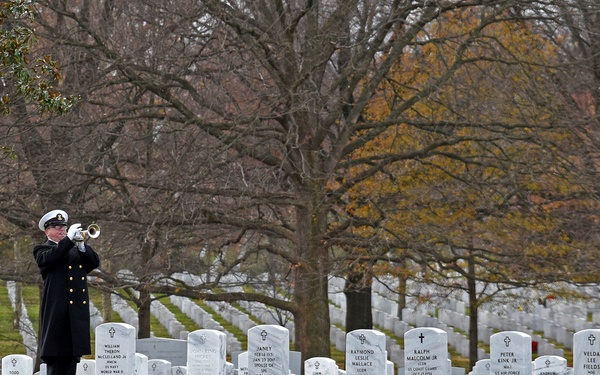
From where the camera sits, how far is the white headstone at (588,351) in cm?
1350

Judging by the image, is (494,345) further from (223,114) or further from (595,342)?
(223,114)

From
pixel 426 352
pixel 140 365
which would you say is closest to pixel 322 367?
pixel 426 352

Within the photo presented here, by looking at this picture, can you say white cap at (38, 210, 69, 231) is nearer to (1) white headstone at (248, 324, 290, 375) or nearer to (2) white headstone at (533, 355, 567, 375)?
(1) white headstone at (248, 324, 290, 375)

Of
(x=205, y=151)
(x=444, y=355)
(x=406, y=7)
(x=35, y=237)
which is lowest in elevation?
(x=444, y=355)

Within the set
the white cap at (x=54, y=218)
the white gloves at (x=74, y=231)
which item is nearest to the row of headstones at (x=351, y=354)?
the white cap at (x=54, y=218)

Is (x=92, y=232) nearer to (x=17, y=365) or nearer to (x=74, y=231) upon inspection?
(x=74, y=231)

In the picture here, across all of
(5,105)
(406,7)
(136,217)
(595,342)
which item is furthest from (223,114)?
(595,342)

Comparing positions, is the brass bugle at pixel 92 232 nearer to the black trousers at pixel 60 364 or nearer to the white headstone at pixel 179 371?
the black trousers at pixel 60 364

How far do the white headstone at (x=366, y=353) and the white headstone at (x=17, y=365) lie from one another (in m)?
4.12

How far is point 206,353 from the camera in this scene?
14.1 m

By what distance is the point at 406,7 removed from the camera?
52.6 feet

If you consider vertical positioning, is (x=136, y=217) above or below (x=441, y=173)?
A: below

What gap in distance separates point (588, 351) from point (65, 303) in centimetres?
690

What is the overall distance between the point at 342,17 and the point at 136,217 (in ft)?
14.8
